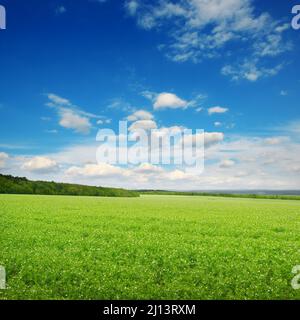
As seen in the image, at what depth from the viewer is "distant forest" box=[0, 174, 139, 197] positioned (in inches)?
3991

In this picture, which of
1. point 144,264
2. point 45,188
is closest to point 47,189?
point 45,188

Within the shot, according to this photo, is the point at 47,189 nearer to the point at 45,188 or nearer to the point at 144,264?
the point at 45,188

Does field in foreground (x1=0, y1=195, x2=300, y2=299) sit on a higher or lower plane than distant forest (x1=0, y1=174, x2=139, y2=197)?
lower

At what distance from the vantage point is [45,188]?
106625 millimetres

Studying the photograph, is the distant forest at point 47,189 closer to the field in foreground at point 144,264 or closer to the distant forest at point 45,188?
the distant forest at point 45,188

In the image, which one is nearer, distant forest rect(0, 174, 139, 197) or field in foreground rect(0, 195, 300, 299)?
field in foreground rect(0, 195, 300, 299)

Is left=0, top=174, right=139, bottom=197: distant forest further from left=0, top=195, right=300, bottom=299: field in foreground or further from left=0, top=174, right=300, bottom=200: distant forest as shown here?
left=0, top=195, right=300, bottom=299: field in foreground

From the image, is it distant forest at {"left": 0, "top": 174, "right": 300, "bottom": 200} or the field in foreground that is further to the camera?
distant forest at {"left": 0, "top": 174, "right": 300, "bottom": 200}

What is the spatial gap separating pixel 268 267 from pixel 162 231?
10422 millimetres

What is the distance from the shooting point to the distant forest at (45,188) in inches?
3991

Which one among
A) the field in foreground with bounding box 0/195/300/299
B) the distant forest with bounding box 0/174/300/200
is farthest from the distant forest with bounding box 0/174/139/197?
the field in foreground with bounding box 0/195/300/299
